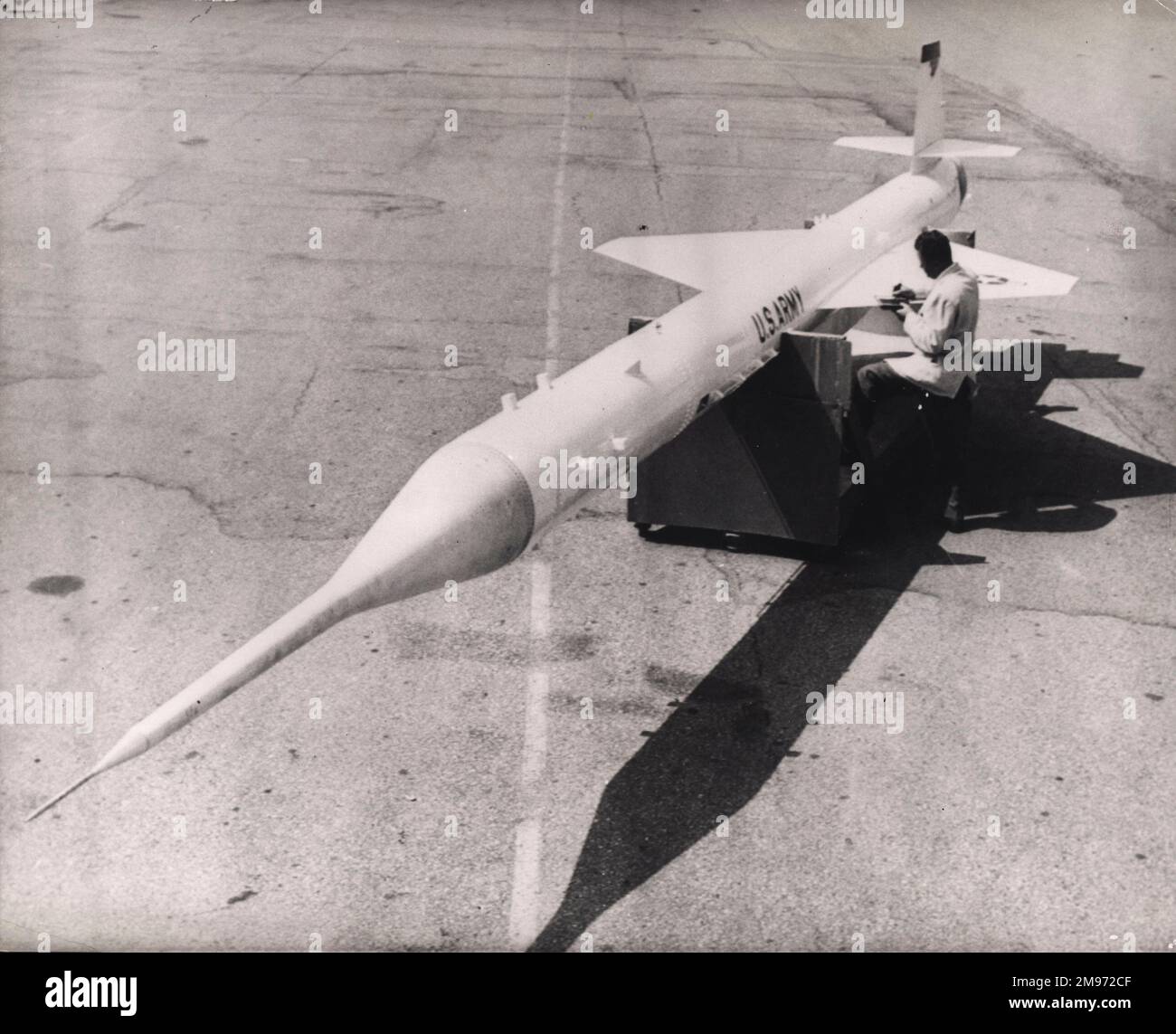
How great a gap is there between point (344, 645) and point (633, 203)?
36.0ft

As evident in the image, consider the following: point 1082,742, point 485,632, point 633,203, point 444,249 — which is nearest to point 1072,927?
point 1082,742

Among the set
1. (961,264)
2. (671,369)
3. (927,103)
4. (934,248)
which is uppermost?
(927,103)

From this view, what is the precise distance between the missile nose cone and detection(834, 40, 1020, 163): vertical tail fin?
752 centimetres

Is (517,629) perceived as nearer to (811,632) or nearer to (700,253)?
(811,632)

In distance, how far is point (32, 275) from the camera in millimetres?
14719

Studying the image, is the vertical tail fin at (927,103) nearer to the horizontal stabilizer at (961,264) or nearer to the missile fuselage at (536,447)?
the horizontal stabilizer at (961,264)

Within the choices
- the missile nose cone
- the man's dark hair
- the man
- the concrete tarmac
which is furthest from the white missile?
the concrete tarmac

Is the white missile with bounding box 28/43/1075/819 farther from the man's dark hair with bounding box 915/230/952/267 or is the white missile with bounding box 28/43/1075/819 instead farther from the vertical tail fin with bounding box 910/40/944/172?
the man's dark hair with bounding box 915/230/952/267

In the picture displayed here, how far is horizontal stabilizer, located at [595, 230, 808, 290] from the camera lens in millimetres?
10461

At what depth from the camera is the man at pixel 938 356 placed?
943 cm

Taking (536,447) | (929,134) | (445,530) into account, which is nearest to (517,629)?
(536,447)

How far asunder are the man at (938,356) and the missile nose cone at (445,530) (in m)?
3.95

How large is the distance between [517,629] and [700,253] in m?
3.89

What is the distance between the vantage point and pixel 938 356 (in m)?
9.51
